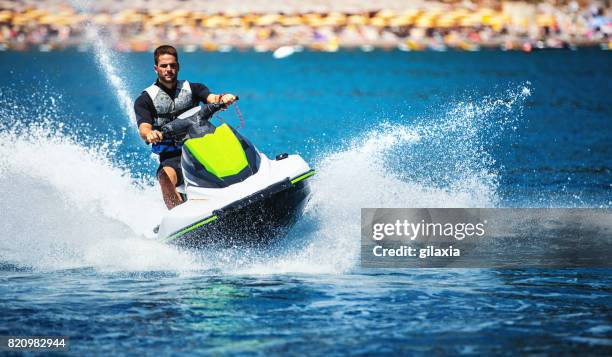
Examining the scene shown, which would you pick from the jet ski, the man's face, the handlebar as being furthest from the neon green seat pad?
the man's face

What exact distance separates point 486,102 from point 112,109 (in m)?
10.2

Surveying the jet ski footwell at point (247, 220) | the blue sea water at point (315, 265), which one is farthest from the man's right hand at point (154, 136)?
the blue sea water at point (315, 265)

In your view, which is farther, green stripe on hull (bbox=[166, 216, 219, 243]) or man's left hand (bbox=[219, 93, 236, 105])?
man's left hand (bbox=[219, 93, 236, 105])

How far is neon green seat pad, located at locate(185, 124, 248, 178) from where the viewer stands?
8688 millimetres

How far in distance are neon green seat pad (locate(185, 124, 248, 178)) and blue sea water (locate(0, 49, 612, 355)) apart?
73 cm

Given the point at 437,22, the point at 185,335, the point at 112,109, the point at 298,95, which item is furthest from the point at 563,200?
the point at 437,22

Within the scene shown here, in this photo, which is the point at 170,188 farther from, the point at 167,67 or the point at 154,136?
the point at 167,67

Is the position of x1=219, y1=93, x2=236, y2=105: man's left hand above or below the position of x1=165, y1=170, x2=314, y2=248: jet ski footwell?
above

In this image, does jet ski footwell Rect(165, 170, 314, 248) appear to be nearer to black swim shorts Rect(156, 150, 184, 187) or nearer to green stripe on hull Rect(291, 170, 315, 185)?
green stripe on hull Rect(291, 170, 315, 185)

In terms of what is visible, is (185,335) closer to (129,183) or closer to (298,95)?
(129,183)

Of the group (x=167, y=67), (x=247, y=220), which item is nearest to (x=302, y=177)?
(x=247, y=220)

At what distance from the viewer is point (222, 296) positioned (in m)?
7.90

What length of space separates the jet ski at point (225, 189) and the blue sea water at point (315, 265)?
32cm

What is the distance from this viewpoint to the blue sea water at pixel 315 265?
687 centimetres
